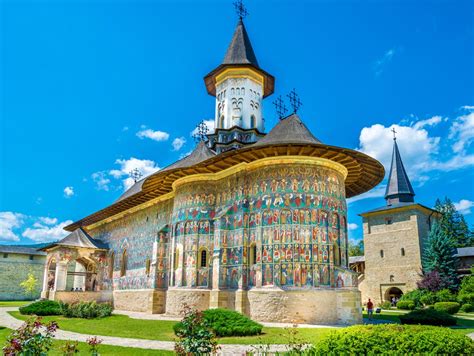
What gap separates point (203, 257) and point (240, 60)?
13074 millimetres

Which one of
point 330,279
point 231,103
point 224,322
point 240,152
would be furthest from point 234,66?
point 224,322

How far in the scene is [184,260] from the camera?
17750 mm

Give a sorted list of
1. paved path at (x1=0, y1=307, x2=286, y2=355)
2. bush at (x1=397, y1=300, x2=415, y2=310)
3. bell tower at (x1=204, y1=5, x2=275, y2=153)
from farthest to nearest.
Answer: bush at (x1=397, y1=300, x2=415, y2=310)
bell tower at (x1=204, y1=5, x2=275, y2=153)
paved path at (x1=0, y1=307, x2=286, y2=355)

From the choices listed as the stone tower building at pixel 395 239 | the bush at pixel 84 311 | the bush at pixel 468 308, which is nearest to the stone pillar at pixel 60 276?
the bush at pixel 84 311

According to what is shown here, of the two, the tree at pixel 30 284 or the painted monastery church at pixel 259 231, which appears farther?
the tree at pixel 30 284

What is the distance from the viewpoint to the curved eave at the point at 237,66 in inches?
963

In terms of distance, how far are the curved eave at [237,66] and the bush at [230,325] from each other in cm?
1645

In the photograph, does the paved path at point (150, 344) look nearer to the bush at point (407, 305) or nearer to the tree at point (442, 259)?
the bush at point (407, 305)

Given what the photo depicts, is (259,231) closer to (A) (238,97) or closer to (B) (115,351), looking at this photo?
(B) (115,351)

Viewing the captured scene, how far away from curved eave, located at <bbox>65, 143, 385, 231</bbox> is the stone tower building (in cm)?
1606

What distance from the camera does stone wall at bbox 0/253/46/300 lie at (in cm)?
3941

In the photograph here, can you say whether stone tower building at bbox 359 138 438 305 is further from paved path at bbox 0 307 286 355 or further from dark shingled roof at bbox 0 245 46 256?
dark shingled roof at bbox 0 245 46 256

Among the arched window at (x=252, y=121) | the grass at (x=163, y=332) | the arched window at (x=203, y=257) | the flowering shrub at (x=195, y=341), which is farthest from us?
the arched window at (x=252, y=121)

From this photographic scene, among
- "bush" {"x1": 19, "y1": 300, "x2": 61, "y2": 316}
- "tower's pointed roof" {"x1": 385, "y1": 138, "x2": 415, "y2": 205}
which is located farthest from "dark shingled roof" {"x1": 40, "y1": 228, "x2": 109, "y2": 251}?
"tower's pointed roof" {"x1": 385, "y1": 138, "x2": 415, "y2": 205}
